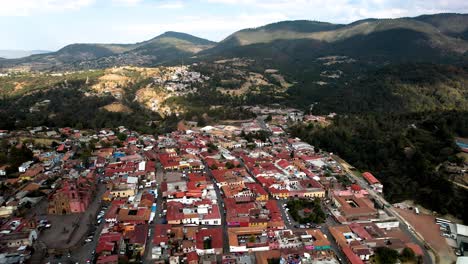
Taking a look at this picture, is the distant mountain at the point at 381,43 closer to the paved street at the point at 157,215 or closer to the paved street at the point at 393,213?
the paved street at the point at 393,213

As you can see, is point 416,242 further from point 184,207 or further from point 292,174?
point 184,207

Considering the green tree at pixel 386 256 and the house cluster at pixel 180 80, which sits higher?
the house cluster at pixel 180 80

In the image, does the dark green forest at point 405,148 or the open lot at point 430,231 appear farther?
the dark green forest at point 405,148

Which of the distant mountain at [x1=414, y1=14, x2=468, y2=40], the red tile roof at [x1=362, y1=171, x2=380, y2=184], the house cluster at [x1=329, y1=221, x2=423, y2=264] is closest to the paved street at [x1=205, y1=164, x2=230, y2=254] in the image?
the house cluster at [x1=329, y1=221, x2=423, y2=264]

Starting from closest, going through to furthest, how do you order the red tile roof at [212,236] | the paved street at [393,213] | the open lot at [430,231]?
the red tile roof at [212,236] → the open lot at [430,231] → the paved street at [393,213]

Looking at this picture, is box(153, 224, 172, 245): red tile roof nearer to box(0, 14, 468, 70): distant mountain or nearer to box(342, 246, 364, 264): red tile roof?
box(342, 246, 364, 264): red tile roof

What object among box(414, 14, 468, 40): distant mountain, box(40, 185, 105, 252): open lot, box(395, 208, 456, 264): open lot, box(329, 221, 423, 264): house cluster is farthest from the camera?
box(414, 14, 468, 40): distant mountain

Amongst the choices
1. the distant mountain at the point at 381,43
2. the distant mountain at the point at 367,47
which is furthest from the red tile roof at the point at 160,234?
the distant mountain at the point at 381,43

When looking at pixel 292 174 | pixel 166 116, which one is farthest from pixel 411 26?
pixel 292 174
